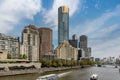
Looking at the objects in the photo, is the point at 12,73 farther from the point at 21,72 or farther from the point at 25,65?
the point at 25,65

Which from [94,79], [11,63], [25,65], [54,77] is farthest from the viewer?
[25,65]

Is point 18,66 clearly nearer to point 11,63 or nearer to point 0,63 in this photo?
point 11,63

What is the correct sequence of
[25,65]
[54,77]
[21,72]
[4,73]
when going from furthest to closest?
[25,65], [21,72], [4,73], [54,77]

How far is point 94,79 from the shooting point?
109125 mm

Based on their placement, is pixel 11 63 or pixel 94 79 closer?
pixel 94 79

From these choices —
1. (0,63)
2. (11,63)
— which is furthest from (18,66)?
(0,63)

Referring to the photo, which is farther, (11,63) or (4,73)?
(11,63)

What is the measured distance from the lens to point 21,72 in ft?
531

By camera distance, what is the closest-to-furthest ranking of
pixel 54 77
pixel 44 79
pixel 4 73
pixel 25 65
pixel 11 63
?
pixel 44 79, pixel 54 77, pixel 4 73, pixel 11 63, pixel 25 65

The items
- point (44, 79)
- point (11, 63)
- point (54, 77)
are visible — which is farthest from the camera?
point (11, 63)

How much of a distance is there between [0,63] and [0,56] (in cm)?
2314

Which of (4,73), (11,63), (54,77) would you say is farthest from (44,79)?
(11,63)

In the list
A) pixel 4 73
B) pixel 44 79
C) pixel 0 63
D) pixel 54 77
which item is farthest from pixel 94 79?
pixel 0 63

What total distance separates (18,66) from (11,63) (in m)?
7.15
